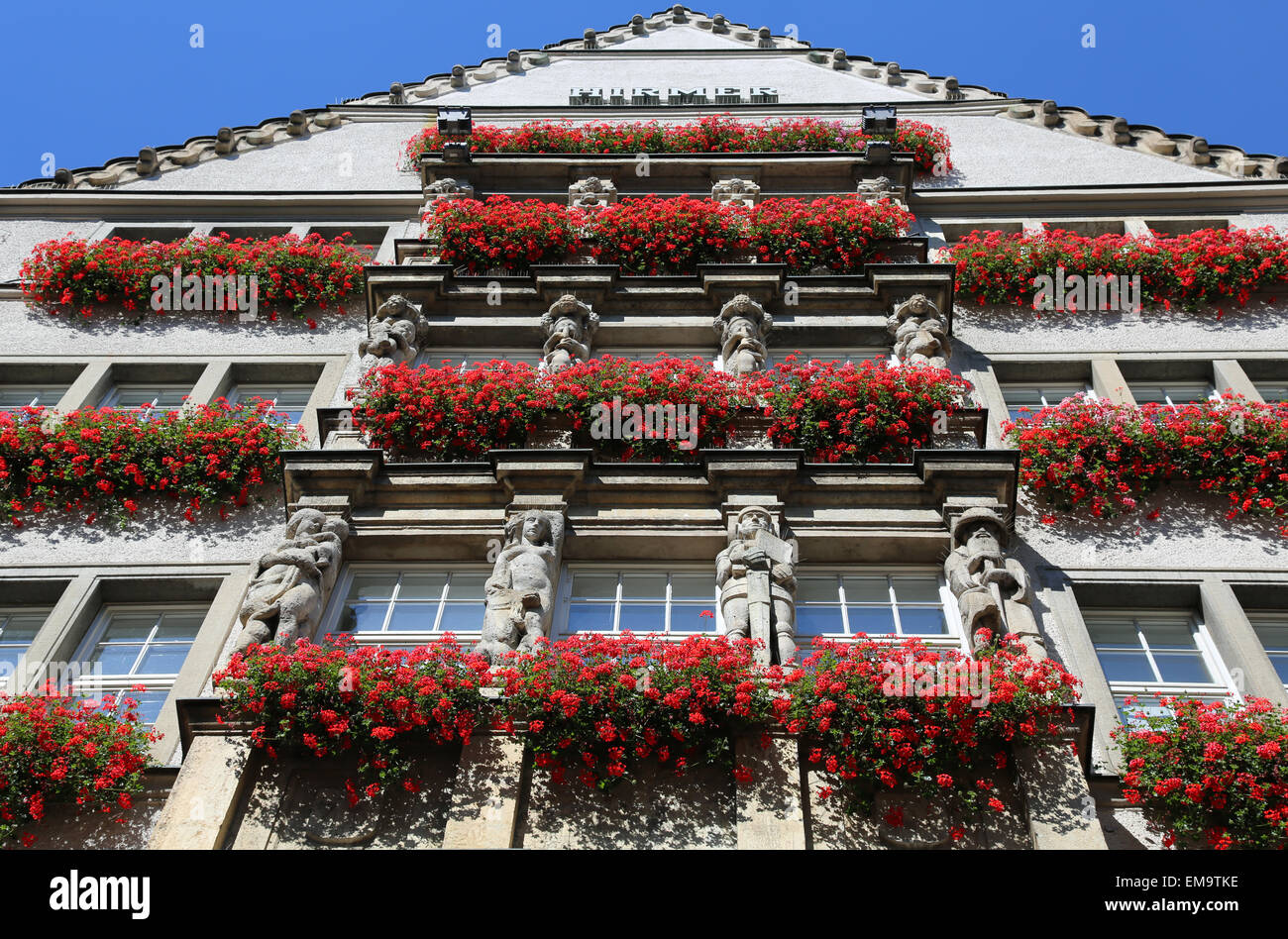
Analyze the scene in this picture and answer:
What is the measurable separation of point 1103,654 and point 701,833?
15.1 feet

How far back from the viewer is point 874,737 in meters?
9.88

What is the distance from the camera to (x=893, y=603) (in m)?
12.5

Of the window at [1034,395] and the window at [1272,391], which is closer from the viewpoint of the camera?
the window at [1272,391]

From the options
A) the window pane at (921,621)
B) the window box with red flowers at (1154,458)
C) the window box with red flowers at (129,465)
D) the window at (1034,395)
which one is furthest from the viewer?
the window at (1034,395)

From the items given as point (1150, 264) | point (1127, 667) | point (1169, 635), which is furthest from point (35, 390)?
point (1150, 264)

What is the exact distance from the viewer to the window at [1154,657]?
11.8m

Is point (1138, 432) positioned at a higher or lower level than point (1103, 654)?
higher

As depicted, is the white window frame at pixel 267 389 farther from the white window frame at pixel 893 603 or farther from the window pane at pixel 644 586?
the white window frame at pixel 893 603

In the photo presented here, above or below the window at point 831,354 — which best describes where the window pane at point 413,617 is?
below

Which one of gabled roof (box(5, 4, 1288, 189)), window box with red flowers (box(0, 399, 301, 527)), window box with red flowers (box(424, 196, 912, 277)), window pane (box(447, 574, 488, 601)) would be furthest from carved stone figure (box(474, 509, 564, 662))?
gabled roof (box(5, 4, 1288, 189))

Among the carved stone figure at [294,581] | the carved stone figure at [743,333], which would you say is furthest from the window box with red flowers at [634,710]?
the carved stone figure at [743,333]

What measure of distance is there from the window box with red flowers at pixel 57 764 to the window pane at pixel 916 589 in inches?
254

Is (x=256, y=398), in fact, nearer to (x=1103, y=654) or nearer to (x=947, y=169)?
(x=1103, y=654)
